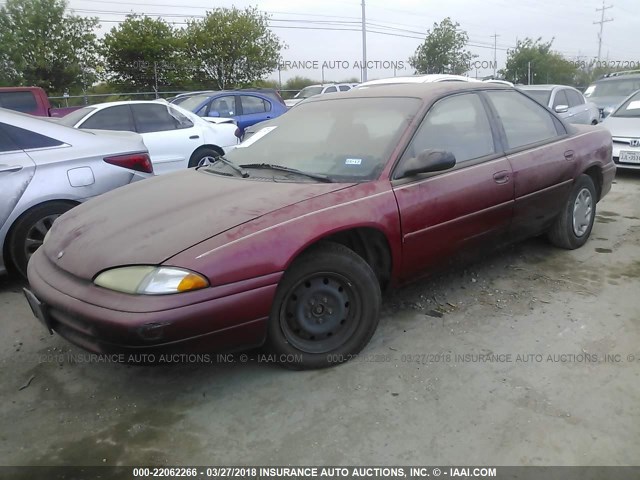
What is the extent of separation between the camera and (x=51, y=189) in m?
4.00

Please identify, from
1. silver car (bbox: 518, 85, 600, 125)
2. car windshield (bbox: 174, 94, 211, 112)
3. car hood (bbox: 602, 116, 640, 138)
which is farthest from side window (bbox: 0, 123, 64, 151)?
silver car (bbox: 518, 85, 600, 125)

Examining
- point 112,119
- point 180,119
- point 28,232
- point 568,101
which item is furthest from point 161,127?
point 568,101

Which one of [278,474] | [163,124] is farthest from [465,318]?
[163,124]

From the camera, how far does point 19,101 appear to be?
9578 mm

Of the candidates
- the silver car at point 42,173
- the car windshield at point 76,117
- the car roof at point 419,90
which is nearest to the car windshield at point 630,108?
the car roof at point 419,90

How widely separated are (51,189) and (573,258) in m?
4.29

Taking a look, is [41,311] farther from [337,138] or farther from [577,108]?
[577,108]

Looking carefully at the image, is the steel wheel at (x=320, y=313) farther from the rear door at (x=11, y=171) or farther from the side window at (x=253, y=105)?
the side window at (x=253, y=105)

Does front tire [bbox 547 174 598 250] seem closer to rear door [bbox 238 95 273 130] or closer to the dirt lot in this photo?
the dirt lot

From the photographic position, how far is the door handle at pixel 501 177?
3500 millimetres

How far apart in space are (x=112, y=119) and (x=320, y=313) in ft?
18.5

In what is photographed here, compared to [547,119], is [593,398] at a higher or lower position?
lower

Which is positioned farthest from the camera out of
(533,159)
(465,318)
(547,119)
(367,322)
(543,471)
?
(547,119)

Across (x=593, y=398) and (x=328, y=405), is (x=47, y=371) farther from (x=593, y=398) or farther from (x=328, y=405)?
(x=593, y=398)
